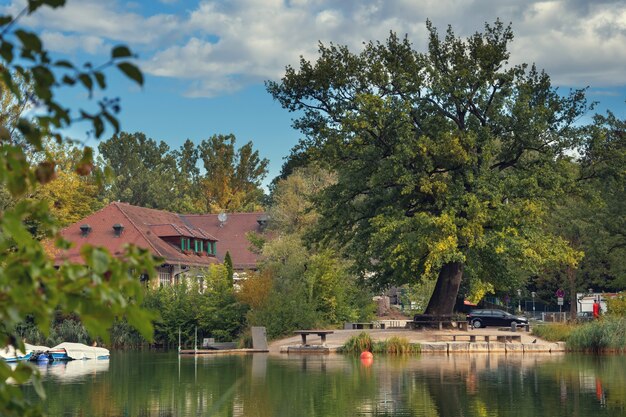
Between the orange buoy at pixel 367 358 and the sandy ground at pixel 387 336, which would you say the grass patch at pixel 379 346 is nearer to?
the sandy ground at pixel 387 336

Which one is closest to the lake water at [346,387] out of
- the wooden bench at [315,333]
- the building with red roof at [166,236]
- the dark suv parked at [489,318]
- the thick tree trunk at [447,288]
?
the wooden bench at [315,333]

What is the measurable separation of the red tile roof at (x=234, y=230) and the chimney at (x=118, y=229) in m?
11.9

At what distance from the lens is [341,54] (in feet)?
159

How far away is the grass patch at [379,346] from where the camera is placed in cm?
4397

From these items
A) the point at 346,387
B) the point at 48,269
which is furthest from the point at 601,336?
the point at 48,269

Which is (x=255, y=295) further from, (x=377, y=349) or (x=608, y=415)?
(x=608, y=415)

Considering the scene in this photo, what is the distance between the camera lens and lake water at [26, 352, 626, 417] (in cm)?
2258

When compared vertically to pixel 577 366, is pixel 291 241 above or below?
above

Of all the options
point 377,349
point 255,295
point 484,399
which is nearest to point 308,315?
point 255,295

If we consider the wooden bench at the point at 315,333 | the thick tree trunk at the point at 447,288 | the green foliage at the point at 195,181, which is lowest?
the wooden bench at the point at 315,333

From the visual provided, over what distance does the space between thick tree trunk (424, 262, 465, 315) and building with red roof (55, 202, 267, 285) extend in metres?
18.9

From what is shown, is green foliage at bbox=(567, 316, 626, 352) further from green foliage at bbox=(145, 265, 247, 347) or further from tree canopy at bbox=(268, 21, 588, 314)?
green foliage at bbox=(145, 265, 247, 347)

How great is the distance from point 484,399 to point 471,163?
77.8 feet

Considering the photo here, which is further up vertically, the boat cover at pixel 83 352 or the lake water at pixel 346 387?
the boat cover at pixel 83 352
